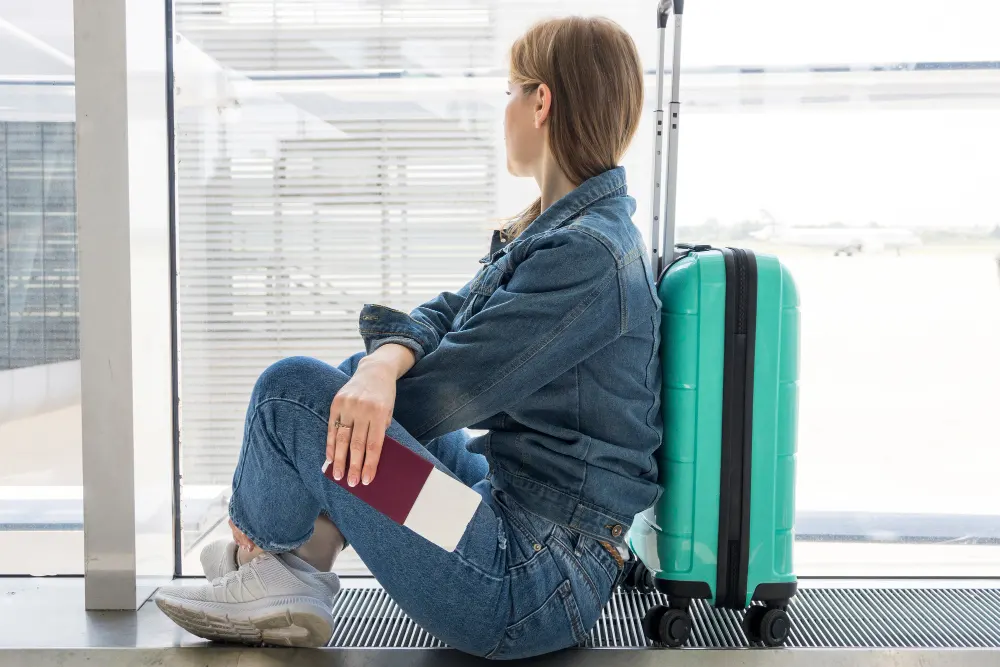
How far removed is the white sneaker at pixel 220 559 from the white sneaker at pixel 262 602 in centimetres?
3

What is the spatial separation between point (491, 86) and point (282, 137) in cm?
60

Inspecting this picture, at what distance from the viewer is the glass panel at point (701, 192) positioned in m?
2.32

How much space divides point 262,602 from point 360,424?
451 mm

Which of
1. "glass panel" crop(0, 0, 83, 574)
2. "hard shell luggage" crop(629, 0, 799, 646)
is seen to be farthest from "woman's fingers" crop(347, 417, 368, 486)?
"glass panel" crop(0, 0, 83, 574)

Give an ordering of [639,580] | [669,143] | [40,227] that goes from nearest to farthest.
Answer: [669,143] < [639,580] < [40,227]

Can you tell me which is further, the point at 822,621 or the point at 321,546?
the point at 822,621

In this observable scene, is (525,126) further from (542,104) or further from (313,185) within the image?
(313,185)

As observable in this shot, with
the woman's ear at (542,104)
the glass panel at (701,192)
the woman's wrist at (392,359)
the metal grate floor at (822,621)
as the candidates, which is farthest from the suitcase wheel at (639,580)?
the woman's ear at (542,104)

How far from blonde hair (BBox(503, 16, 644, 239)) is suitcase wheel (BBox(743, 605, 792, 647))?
3.20ft

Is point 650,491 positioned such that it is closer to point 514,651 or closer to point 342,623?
point 514,651

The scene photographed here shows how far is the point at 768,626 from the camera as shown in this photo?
5.68 feet

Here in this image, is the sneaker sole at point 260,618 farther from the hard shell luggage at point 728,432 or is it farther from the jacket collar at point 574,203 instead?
the jacket collar at point 574,203

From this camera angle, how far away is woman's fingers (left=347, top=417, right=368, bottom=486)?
55.1 inches

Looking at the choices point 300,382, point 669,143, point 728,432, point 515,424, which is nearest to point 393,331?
point 300,382
